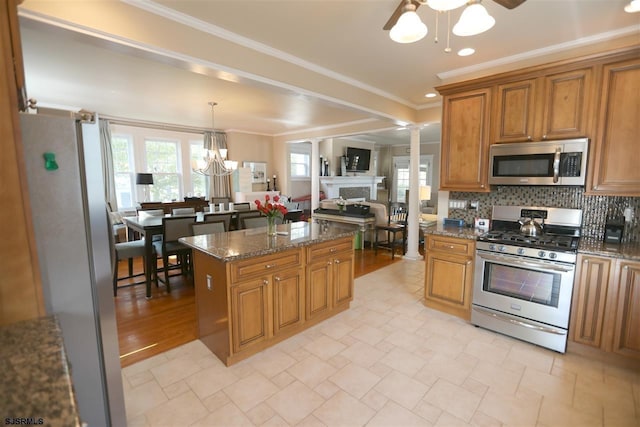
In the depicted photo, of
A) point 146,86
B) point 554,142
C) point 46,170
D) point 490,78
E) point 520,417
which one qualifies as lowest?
point 520,417

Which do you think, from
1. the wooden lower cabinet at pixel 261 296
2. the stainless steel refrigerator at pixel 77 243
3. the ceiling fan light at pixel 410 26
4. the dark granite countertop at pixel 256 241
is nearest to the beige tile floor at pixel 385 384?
the wooden lower cabinet at pixel 261 296

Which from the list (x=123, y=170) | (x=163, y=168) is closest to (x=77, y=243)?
(x=123, y=170)

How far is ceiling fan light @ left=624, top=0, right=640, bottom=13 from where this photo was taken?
88.2 inches

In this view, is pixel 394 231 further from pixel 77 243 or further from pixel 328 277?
pixel 77 243

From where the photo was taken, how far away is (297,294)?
111 inches

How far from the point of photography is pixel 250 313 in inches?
97.3

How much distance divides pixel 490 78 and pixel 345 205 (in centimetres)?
379

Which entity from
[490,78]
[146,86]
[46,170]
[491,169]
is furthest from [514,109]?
[146,86]

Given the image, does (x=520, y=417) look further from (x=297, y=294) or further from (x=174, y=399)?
(x=174, y=399)

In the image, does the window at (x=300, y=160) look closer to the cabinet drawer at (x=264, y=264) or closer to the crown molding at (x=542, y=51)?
the crown molding at (x=542, y=51)

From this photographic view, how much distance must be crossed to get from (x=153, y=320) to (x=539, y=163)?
13.8 feet

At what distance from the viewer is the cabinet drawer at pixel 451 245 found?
10.1ft

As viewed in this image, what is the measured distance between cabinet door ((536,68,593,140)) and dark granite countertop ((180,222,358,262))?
7.08 feet

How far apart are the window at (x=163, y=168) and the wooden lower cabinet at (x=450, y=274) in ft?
20.9
